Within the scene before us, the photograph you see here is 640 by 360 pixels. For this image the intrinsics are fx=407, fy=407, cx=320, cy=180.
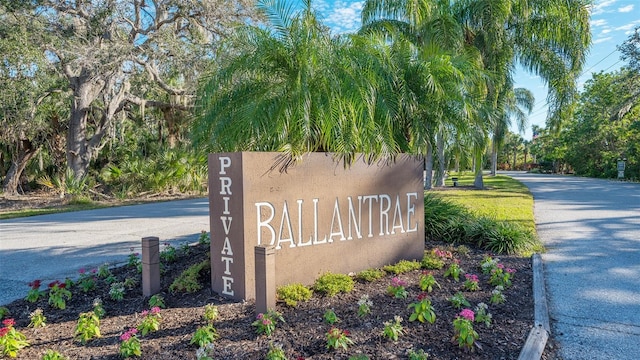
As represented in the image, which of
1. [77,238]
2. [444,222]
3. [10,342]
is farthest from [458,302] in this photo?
[77,238]

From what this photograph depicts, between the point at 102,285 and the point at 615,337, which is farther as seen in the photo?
the point at 102,285

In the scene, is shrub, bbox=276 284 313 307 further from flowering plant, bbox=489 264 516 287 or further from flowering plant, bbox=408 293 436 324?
flowering plant, bbox=489 264 516 287

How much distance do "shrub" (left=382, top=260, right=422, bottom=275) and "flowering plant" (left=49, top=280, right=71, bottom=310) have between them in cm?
343

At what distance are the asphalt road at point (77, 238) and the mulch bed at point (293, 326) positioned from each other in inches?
59.3

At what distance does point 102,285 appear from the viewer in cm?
459

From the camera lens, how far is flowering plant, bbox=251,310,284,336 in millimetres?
3074

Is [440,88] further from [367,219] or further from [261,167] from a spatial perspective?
[261,167]

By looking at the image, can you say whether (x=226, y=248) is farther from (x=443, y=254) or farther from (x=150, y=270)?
(x=443, y=254)

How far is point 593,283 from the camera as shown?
15.8ft

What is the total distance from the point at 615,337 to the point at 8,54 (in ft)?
51.1

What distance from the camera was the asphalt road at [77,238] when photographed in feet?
18.4

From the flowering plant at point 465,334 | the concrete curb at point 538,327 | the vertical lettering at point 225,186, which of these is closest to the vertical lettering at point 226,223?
the vertical lettering at point 225,186

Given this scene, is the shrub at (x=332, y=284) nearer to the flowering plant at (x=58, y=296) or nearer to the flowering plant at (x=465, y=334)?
the flowering plant at (x=465, y=334)

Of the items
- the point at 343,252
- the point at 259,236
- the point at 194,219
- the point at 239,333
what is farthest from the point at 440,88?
the point at 194,219
